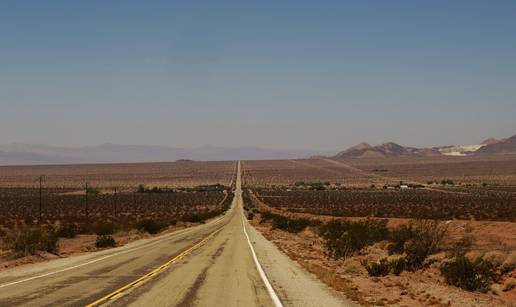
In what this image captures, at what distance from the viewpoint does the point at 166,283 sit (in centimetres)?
1667

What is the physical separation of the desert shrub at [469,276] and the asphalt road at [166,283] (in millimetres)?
4310

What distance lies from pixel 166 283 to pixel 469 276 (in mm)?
9377

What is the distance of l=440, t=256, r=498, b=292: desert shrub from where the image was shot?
56.3 ft

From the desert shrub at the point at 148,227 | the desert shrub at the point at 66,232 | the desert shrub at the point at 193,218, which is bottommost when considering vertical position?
the desert shrub at the point at 193,218

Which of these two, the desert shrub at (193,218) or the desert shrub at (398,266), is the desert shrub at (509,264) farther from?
the desert shrub at (193,218)

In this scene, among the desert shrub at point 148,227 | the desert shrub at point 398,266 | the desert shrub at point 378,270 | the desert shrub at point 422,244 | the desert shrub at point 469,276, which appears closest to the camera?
the desert shrub at point 469,276

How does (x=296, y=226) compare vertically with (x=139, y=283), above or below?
below

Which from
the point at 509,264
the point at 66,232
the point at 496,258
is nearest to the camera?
the point at 509,264

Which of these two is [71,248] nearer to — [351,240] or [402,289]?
[351,240]

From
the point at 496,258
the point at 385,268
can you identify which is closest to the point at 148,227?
the point at 385,268

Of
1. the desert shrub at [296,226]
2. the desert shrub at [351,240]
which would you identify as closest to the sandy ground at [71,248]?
the desert shrub at [296,226]

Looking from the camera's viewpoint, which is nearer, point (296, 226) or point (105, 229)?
point (105, 229)

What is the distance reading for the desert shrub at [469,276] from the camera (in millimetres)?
17156

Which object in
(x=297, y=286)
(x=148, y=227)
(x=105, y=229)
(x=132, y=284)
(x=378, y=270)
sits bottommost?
(x=148, y=227)
